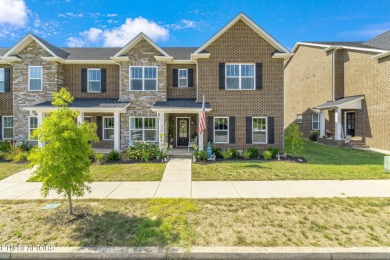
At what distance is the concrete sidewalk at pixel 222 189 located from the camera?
22.8 ft

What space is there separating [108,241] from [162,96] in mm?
11694

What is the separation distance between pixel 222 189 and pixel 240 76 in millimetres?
9085

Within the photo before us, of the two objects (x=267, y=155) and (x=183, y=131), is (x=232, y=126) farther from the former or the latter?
(x=183, y=131)

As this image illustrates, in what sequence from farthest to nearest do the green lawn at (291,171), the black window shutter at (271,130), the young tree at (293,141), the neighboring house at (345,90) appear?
the neighboring house at (345,90), the black window shutter at (271,130), the young tree at (293,141), the green lawn at (291,171)

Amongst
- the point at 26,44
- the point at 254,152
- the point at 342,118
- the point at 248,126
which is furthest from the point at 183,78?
the point at 342,118

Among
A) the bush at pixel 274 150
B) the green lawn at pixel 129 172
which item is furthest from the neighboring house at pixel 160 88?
the green lawn at pixel 129 172

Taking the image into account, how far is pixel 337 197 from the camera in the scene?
21.9 ft

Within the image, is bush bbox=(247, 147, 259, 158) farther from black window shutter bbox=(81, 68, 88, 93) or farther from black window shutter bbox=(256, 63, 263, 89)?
black window shutter bbox=(81, 68, 88, 93)

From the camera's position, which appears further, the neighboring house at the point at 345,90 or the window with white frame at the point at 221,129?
the neighboring house at the point at 345,90

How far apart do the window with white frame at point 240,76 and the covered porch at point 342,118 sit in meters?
9.64

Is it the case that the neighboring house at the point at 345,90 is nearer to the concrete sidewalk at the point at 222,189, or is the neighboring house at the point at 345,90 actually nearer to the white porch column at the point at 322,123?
A: the white porch column at the point at 322,123

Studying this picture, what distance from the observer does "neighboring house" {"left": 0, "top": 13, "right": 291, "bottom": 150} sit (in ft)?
46.5

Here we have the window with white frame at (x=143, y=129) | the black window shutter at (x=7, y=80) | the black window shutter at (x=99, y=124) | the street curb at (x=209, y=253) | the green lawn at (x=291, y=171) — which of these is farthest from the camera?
the black window shutter at (x=7, y=80)

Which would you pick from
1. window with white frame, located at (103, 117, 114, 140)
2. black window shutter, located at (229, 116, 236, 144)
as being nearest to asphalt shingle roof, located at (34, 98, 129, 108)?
window with white frame, located at (103, 117, 114, 140)
